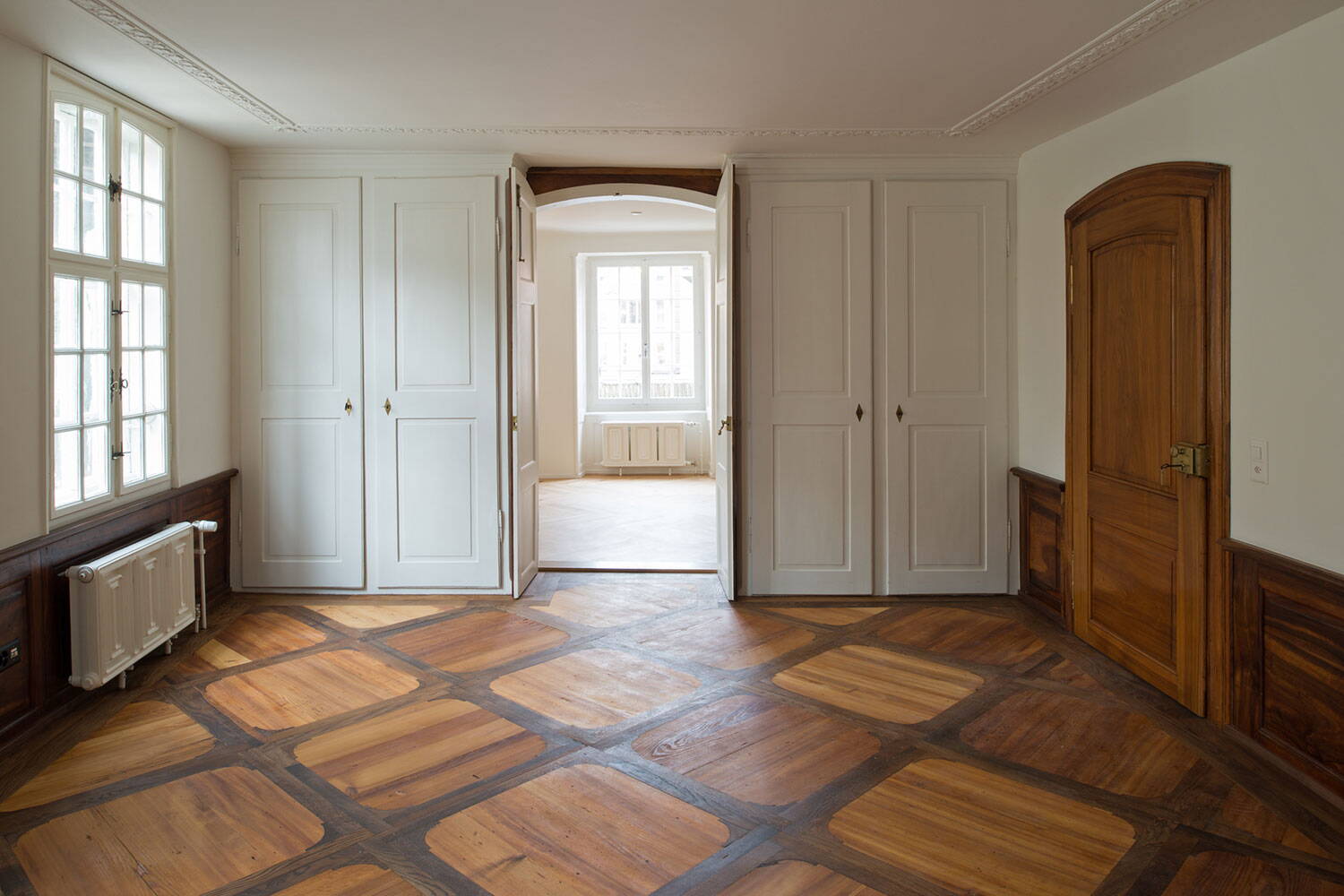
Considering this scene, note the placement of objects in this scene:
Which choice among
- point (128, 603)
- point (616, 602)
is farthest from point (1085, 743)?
point (128, 603)

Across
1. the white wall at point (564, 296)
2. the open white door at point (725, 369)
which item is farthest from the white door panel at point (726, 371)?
the white wall at point (564, 296)

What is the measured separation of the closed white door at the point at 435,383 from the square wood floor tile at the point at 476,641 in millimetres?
565

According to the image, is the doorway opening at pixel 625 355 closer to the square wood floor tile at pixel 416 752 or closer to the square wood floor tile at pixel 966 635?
the square wood floor tile at pixel 966 635

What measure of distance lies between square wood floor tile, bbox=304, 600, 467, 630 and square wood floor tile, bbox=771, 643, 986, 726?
6.92ft

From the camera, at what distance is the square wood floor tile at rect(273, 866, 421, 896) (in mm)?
2324

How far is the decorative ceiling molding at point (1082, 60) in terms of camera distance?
2973mm

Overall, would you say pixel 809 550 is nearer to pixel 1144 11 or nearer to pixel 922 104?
pixel 922 104

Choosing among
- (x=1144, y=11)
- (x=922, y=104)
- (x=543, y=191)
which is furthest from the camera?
(x=543, y=191)

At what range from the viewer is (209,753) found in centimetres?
316

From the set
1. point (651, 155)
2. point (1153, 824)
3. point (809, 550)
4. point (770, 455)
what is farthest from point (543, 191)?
point (1153, 824)

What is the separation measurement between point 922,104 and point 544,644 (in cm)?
319

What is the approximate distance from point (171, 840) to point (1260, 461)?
3838 millimetres

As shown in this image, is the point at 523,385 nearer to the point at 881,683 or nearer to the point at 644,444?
the point at 881,683

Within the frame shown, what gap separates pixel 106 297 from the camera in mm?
3918
